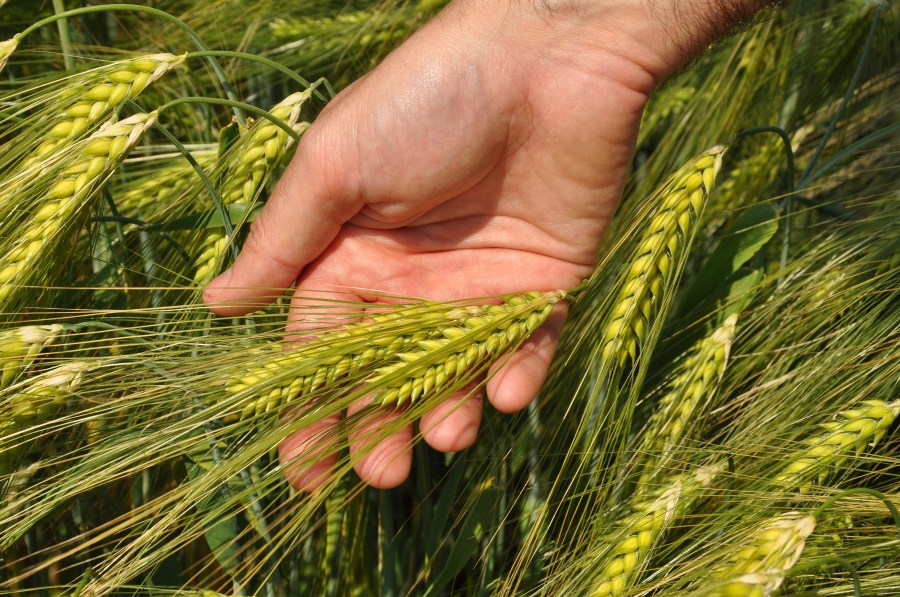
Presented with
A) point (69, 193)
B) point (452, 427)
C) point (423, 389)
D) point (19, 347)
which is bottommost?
point (452, 427)

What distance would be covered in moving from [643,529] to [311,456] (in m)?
0.35

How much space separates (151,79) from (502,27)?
47 cm

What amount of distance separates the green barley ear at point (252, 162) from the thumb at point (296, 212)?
25 mm

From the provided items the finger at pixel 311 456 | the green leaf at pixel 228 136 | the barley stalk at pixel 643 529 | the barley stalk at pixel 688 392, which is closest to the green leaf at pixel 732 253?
the barley stalk at pixel 688 392

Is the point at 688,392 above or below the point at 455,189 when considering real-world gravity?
below

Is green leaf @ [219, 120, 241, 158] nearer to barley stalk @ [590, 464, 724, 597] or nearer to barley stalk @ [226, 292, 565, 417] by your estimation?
barley stalk @ [226, 292, 565, 417]

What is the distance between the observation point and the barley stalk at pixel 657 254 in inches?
35.5

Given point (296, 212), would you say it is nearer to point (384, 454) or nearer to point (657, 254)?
A: point (384, 454)

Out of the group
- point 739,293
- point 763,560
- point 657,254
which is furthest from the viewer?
point 739,293

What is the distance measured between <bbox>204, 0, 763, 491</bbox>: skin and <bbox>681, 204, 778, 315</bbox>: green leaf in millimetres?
167

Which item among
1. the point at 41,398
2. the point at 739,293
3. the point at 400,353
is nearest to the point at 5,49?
the point at 41,398

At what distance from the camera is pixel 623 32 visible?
1082 millimetres

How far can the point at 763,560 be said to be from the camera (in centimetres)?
67

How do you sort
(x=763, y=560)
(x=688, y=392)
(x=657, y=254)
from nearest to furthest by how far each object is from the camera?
1. (x=763, y=560)
2. (x=657, y=254)
3. (x=688, y=392)
